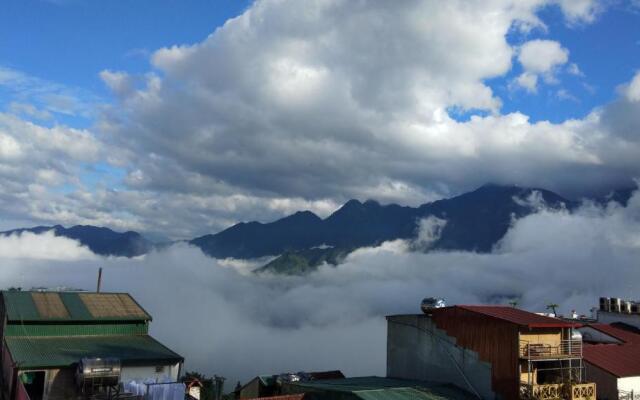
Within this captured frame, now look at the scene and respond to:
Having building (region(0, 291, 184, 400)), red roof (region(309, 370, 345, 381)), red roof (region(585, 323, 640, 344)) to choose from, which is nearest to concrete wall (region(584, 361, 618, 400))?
red roof (region(585, 323, 640, 344))

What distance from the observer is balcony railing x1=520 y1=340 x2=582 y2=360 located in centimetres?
4191

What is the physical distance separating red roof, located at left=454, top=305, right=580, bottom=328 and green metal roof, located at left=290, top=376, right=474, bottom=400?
6.64 meters

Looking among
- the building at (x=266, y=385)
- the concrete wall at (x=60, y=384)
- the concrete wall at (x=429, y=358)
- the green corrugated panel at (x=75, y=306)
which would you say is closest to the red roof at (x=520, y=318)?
the concrete wall at (x=429, y=358)

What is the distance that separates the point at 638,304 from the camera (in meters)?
76.7

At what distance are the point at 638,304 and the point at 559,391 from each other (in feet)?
143

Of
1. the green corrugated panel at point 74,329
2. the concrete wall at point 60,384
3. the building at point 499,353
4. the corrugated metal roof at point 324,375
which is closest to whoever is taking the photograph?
the building at point 499,353

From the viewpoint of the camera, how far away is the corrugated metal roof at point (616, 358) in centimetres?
4869

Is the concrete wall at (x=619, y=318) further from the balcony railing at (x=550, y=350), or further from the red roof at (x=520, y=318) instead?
the red roof at (x=520, y=318)

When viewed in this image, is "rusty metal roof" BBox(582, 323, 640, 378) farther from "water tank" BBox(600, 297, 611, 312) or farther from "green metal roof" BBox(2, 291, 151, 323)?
"green metal roof" BBox(2, 291, 151, 323)

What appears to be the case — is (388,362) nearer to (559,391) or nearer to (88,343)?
(559,391)

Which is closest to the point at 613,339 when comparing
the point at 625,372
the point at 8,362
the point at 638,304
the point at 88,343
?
the point at 625,372

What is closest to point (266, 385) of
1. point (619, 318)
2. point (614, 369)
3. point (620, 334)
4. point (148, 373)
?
point (148, 373)

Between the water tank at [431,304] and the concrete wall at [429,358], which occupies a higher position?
the water tank at [431,304]

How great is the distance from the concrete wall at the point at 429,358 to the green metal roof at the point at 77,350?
20.6 m
